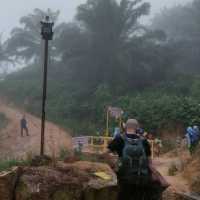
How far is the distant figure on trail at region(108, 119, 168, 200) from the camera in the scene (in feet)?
14.9

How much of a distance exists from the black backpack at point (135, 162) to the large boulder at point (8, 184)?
122 centimetres

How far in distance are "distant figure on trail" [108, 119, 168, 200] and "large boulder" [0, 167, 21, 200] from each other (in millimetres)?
1116

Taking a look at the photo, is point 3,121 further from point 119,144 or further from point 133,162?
point 133,162

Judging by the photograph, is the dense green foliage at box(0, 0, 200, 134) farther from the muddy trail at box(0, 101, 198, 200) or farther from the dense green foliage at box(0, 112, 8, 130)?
the dense green foliage at box(0, 112, 8, 130)

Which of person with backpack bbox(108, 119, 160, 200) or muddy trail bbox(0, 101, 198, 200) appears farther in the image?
muddy trail bbox(0, 101, 198, 200)

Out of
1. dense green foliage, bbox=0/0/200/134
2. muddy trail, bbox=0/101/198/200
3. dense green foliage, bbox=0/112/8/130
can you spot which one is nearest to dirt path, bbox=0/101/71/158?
muddy trail, bbox=0/101/198/200

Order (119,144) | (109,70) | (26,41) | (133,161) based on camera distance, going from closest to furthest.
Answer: (133,161) < (119,144) < (109,70) < (26,41)

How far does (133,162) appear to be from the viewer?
456cm

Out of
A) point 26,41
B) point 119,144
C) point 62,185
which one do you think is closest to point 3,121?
point 26,41

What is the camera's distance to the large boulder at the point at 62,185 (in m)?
4.79

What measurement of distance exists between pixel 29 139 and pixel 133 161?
18.1 metres

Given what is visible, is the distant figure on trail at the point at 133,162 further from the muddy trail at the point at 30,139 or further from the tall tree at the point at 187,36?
the tall tree at the point at 187,36

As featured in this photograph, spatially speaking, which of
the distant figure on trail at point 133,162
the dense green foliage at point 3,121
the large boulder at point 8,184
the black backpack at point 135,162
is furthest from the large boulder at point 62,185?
the dense green foliage at point 3,121

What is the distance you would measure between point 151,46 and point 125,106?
6.17m
